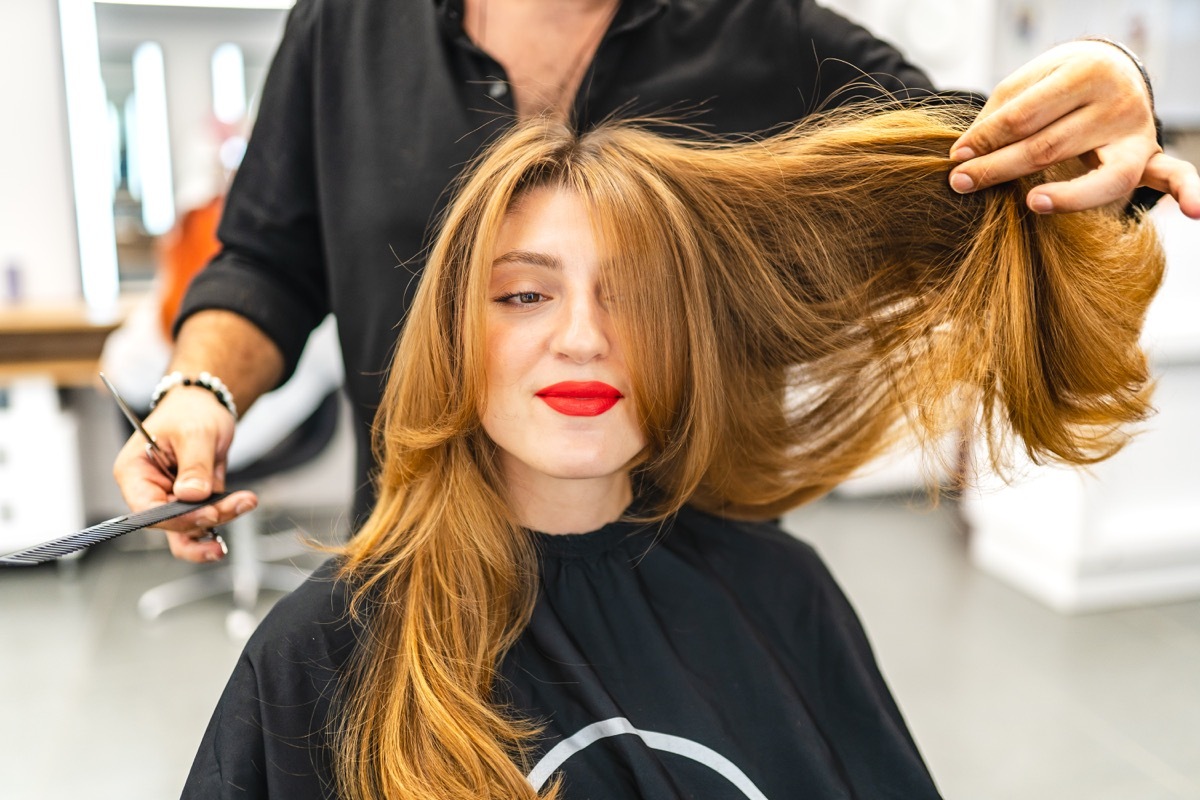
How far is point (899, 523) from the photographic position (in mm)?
Answer: 3686

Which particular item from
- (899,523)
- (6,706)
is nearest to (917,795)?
(6,706)

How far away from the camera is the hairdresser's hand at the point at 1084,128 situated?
0.86 metres

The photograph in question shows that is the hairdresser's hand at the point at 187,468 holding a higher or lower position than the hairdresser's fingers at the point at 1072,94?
lower

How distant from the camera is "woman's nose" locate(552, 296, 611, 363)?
36.7 inches

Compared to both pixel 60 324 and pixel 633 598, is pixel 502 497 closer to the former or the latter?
pixel 633 598

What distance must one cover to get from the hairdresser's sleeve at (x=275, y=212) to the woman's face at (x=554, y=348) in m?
0.43

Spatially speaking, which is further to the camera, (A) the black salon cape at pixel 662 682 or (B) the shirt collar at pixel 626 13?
(B) the shirt collar at pixel 626 13

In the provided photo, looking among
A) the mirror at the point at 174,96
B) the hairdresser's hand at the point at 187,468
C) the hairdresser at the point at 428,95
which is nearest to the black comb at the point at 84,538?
the hairdresser's hand at the point at 187,468

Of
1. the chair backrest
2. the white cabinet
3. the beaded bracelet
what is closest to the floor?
the white cabinet

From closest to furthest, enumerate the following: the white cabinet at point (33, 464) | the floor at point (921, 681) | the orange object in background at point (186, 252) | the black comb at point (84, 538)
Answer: the black comb at point (84, 538) < the floor at point (921, 681) < the orange object in background at point (186, 252) < the white cabinet at point (33, 464)

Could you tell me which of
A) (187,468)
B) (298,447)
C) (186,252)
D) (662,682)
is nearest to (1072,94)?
(662,682)

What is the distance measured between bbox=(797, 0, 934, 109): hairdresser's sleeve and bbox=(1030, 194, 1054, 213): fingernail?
32cm

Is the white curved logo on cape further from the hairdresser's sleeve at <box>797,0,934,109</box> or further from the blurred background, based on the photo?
the blurred background

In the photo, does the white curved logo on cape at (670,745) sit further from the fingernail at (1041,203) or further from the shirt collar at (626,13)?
the shirt collar at (626,13)
